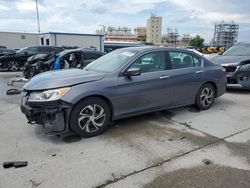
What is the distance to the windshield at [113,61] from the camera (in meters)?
4.66

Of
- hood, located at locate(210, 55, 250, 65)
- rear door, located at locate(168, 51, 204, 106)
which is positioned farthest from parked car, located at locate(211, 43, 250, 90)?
rear door, located at locate(168, 51, 204, 106)

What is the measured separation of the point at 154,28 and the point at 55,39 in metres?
85.6

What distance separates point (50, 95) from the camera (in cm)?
390

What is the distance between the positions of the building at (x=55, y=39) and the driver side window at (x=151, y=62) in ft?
91.1

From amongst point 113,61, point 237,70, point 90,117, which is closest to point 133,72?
point 113,61

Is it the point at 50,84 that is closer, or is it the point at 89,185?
the point at 89,185

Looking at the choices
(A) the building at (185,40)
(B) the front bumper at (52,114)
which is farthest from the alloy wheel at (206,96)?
(A) the building at (185,40)

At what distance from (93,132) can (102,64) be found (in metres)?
1.50

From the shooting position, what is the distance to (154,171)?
125 inches

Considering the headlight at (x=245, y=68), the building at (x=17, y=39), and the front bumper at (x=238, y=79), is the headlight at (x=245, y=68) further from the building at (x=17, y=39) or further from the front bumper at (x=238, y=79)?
the building at (x=17, y=39)

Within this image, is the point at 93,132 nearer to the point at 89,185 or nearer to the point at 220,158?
the point at 89,185

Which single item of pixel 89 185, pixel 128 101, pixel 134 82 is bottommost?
pixel 89 185

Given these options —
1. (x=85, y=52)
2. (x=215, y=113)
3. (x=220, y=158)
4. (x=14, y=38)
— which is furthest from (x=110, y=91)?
(x=14, y=38)

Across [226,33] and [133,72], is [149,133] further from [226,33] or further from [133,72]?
[226,33]
